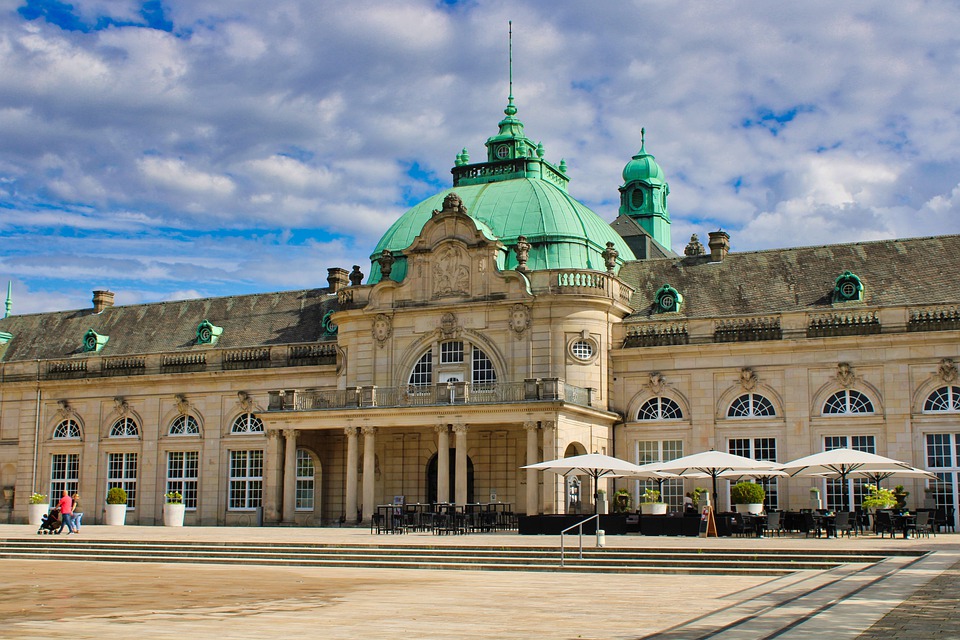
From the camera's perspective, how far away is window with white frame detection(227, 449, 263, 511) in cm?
4709

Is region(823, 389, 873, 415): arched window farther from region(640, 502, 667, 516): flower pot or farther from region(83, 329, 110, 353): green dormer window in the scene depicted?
region(83, 329, 110, 353): green dormer window

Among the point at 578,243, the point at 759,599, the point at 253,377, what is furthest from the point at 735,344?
the point at 759,599

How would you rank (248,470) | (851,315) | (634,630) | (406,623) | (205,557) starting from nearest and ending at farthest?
(634,630) < (406,623) < (205,557) < (851,315) < (248,470)

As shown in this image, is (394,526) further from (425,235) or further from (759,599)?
(759,599)

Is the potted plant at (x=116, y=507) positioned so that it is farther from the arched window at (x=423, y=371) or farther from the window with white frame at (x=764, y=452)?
the window with white frame at (x=764, y=452)

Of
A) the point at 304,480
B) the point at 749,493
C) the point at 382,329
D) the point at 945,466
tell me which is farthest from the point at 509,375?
the point at 945,466

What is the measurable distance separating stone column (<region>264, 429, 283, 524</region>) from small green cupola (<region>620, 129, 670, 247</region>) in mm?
34555

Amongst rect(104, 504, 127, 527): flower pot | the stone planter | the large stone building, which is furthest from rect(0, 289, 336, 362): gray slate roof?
the stone planter

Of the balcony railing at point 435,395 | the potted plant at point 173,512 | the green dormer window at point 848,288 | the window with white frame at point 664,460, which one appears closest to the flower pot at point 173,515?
the potted plant at point 173,512

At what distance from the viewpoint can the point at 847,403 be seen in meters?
39.2

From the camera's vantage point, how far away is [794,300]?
41750 mm

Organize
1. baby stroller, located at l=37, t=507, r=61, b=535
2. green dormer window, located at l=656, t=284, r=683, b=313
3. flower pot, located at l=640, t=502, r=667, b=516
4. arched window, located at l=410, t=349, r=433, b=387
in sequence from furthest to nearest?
1. green dormer window, located at l=656, t=284, r=683, b=313
2. arched window, located at l=410, t=349, r=433, b=387
3. flower pot, located at l=640, t=502, r=667, b=516
4. baby stroller, located at l=37, t=507, r=61, b=535

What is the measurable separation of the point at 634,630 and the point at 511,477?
28.6 meters

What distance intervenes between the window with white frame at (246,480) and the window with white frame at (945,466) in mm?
25572
